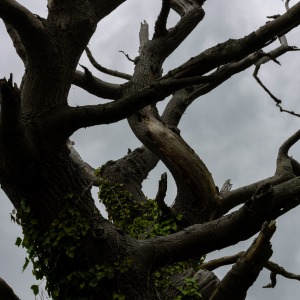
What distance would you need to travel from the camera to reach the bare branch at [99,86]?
6.94 metres

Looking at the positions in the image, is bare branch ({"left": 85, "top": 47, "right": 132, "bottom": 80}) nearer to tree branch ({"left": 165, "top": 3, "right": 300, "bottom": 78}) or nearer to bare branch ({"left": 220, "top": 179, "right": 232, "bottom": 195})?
bare branch ({"left": 220, "top": 179, "right": 232, "bottom": 195})

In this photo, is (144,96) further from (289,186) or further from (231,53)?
(289,186)

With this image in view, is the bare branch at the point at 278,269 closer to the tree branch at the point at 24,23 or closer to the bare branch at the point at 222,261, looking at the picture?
the bare branch at the point at 222,261

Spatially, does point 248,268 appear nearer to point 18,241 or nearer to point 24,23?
point 18,241

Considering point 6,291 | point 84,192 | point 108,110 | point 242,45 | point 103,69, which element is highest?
point 103,69

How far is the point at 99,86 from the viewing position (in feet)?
22.8

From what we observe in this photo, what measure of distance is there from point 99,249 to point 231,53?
2.00 m

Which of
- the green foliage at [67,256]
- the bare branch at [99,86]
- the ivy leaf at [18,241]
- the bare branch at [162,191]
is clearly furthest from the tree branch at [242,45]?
the bare branch at [99,86]

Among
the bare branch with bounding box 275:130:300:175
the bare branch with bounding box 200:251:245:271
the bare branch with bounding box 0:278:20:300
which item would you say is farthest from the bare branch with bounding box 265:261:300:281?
the bare branch with bounding box 0:278:20:300

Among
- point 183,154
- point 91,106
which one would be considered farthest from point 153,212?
point 91,106

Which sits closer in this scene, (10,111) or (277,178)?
(10,111)

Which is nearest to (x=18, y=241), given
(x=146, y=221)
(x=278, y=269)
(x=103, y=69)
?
(x=146, y=221)

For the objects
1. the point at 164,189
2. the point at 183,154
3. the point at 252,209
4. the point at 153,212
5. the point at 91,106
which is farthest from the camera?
the point at 153,212

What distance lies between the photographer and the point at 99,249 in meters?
4.66
